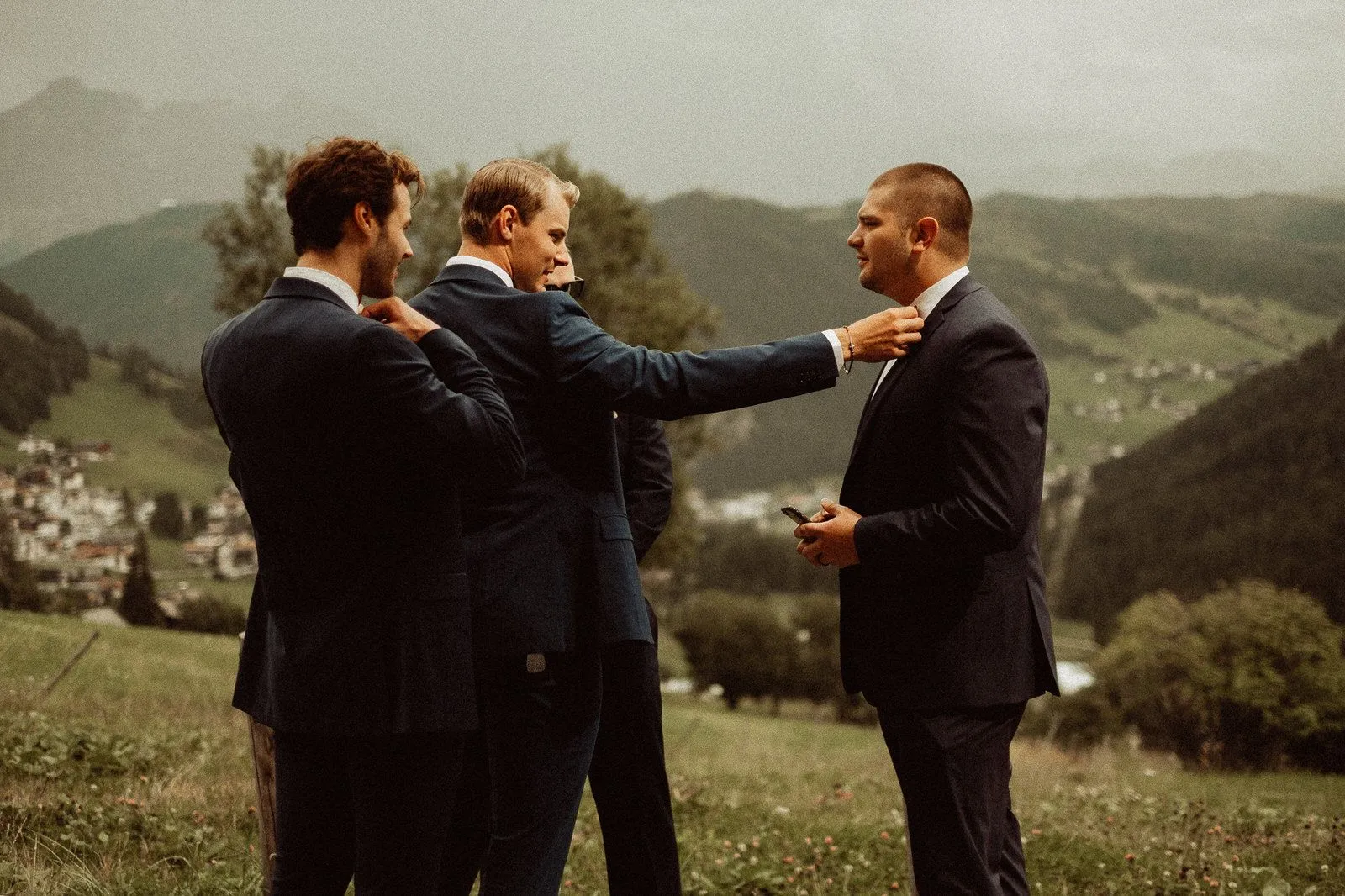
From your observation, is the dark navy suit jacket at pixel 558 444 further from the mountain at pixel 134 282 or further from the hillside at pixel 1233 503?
the hillside at pixel 1233 503

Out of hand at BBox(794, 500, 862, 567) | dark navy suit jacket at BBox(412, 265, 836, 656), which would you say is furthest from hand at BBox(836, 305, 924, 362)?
hand at BBox(794, 500, 862, 567)

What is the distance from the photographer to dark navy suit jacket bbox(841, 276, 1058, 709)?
2920mm

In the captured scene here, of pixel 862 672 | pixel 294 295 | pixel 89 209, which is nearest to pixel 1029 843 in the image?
pixel 862 672

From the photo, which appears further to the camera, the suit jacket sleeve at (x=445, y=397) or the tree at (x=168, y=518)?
the tree at (x=168, y=518)

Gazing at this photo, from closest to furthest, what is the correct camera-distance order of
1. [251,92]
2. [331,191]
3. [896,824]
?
1. [331,191]
2. [896,824]
3. [251,92]

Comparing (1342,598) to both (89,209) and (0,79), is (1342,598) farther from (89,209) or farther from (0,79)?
(89,209)

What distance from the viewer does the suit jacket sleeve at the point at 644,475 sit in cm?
400

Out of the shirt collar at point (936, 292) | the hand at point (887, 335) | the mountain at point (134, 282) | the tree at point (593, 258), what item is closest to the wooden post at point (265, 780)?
the hand at point (887, 335)

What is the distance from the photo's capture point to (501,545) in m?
2.97

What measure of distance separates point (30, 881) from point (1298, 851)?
568 centimetres

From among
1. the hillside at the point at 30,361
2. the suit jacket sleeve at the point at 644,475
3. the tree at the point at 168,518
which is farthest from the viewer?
the tree at the point at 168,518

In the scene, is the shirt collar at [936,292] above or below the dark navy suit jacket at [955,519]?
above

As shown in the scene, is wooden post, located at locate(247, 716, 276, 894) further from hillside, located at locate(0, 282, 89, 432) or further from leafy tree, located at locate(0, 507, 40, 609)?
hillside, located at locate(0, 282, 89, 432)

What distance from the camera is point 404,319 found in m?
2.63
